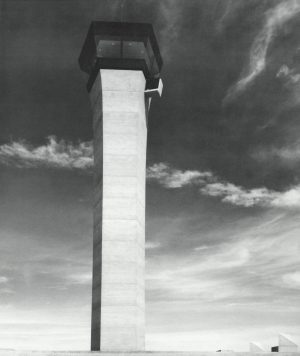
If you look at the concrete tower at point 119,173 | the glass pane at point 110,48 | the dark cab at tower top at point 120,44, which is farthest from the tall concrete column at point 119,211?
the glass pane at point 110,48

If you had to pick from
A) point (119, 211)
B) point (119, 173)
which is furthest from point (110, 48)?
point (119, 211)

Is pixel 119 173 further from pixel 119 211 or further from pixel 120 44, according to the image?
pixel 120 44

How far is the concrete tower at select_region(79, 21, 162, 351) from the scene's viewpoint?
1107 inches

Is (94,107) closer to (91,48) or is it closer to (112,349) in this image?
(91,48)

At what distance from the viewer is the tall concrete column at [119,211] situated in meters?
28.0

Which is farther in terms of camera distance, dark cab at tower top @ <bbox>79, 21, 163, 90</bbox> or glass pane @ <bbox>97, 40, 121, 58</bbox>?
glass pane @ <bbox>97, 40, 121, 58</bbox>

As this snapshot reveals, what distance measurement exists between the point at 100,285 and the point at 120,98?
10545mm

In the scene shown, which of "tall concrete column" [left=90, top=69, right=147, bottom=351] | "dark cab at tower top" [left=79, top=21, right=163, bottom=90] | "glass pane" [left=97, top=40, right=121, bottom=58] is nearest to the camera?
"tall concrete column" [left=90, top=69, right=147, bottom=351]

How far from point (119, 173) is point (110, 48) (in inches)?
307

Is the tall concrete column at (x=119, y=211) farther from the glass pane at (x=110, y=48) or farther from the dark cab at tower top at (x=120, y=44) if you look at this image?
the glass pane at (x=110, y=48)

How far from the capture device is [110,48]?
31875mm

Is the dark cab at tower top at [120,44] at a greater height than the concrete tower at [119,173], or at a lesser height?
greater

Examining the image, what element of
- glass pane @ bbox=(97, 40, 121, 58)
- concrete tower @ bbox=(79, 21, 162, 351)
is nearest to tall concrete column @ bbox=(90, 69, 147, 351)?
concrete tower @ bbox=(79, 21, 162, 351)

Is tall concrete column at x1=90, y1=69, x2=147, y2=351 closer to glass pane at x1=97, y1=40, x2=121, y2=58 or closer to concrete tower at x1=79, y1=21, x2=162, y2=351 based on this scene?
concrete tower at x1=79, y1=21, x2=162, y2=351
